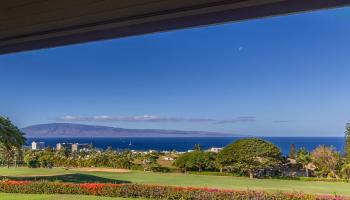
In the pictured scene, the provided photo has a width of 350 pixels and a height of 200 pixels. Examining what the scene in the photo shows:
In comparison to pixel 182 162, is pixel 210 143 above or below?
above

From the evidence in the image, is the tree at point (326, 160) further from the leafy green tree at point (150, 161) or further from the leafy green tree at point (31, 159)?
the leafy green tree at point (31, 159)

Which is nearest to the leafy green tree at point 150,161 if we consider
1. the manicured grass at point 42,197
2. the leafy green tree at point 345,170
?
the leafy green tree at point 345,170

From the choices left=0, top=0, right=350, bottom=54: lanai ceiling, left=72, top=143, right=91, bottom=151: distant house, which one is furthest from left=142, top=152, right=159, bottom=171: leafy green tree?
left=0, top=0, right=350, bottom=54: lanai ceiling

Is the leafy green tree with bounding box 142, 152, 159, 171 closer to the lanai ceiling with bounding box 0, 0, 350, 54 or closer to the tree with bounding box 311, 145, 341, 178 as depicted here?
the tree with bounding box 311, 145, 341, 178

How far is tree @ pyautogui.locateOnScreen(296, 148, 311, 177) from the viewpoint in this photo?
38.7ft

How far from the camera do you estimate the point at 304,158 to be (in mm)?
11922

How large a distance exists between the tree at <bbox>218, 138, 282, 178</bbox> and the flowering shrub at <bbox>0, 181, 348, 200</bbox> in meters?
5.92

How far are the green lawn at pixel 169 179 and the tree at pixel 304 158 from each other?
2.10ft

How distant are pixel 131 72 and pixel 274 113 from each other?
11.1 meters

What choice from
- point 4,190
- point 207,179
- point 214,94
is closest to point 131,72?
point 214,94

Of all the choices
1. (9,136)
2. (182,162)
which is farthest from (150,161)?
(9,136)

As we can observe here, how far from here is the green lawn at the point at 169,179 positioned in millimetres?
11781

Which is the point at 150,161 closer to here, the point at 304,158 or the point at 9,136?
the point at 9,136

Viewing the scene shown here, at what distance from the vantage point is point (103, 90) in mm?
28406
